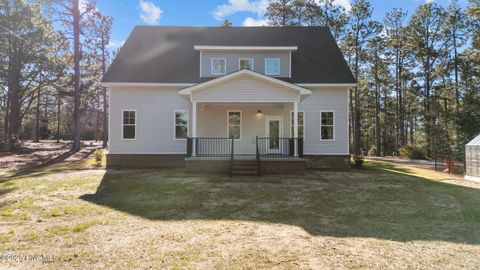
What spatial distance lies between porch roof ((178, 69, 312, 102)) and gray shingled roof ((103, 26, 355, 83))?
2753 mm

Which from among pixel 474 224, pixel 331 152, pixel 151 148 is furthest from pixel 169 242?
pixel 331 152

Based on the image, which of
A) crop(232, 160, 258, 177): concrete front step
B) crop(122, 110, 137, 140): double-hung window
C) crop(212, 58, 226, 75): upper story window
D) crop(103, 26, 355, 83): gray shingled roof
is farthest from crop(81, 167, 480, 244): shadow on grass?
crop(212, 58, 226, 75): upper story window

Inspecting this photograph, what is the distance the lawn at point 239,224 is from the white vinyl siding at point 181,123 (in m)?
4.73

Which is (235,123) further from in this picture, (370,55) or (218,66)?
(370,55)

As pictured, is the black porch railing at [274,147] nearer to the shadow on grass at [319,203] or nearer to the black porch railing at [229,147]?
the black porch railing at [229,147]

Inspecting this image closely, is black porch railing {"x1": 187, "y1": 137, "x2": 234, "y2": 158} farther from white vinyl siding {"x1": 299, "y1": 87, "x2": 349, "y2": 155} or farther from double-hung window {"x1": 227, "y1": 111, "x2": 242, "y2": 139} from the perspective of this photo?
white vinyl siding {"x1": 299, "y1": 87, "x2": 349, "y2": 155}

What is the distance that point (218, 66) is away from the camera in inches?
607

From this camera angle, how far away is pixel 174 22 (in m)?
19.7

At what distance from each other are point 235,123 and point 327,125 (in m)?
4.90

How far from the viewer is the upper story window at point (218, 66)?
15.4m

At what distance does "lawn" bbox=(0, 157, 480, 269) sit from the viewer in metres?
4.25

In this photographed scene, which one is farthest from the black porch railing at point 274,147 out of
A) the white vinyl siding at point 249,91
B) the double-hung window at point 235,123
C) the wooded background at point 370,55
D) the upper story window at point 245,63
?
the wooded background at point 370,55

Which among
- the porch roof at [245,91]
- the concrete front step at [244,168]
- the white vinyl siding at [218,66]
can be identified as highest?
the white vinyl siding at [218,66]

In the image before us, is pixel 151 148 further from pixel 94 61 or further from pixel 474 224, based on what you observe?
pixel 94 61
